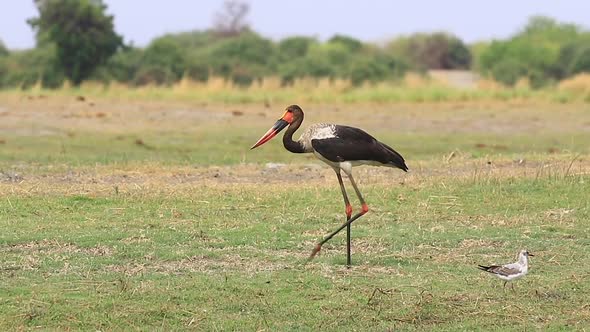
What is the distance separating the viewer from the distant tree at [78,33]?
2755 centimetres

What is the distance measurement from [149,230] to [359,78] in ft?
73.7

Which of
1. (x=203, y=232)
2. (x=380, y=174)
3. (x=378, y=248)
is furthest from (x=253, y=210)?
(x=380, y=174)

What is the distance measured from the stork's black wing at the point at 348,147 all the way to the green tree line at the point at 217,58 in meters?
19.4

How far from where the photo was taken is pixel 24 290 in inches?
267

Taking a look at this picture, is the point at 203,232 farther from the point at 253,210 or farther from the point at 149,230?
the point at 253,210

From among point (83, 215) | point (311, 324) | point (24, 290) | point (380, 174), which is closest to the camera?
point (311, 324)

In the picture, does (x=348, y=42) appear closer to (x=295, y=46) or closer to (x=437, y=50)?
(x=295, y=46)

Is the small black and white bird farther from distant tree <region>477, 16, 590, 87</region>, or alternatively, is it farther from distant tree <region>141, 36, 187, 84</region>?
distant tree <region>477, 16, 590, 87</region>

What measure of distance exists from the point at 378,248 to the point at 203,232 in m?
1.36

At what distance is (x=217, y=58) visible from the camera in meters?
34.9

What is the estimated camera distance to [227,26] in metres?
57.8

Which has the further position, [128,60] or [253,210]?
[128,60]

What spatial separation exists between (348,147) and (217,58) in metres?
27.4

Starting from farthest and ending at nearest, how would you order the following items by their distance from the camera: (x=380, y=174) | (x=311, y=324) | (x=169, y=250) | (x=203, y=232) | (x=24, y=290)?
(x=380, y=174) < (x=203, y=232) < (x=169, y=250) < (x=24, y=290) < (x=311, y=324)
